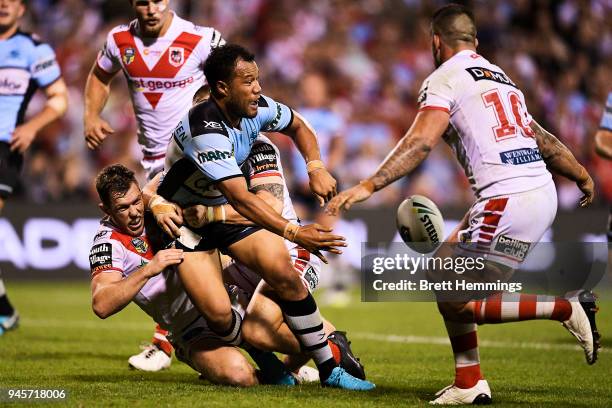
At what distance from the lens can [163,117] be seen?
8492 mm

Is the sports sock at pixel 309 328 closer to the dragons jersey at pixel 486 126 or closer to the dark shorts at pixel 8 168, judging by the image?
the dragons jersey at pixel 486 126

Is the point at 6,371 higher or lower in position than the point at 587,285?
lower

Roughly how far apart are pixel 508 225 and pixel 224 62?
79.4 inches

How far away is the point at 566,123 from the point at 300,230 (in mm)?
12592

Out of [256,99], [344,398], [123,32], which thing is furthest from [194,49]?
[344,398]

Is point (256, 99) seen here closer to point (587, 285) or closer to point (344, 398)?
point (344, 398)

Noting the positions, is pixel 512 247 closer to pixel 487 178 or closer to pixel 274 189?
pixel 487 178

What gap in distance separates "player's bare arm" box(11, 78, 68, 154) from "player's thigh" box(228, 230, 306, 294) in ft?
13.0

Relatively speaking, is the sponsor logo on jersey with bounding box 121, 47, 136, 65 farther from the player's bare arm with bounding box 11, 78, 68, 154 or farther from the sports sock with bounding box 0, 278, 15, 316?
the sports sock with bounding box 0, 278, 15, 316

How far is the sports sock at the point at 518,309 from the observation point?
5992 mm

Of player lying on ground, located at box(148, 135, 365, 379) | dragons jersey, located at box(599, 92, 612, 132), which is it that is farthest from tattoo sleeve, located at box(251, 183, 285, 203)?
dragons jersey, located at box(599, 92, 612, 132)

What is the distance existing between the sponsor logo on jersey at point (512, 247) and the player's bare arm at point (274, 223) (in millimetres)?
974

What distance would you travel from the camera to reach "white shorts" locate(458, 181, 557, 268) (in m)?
6.10

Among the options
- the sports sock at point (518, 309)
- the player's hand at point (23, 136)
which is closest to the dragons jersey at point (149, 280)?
the sports sock at point (518, 309)
